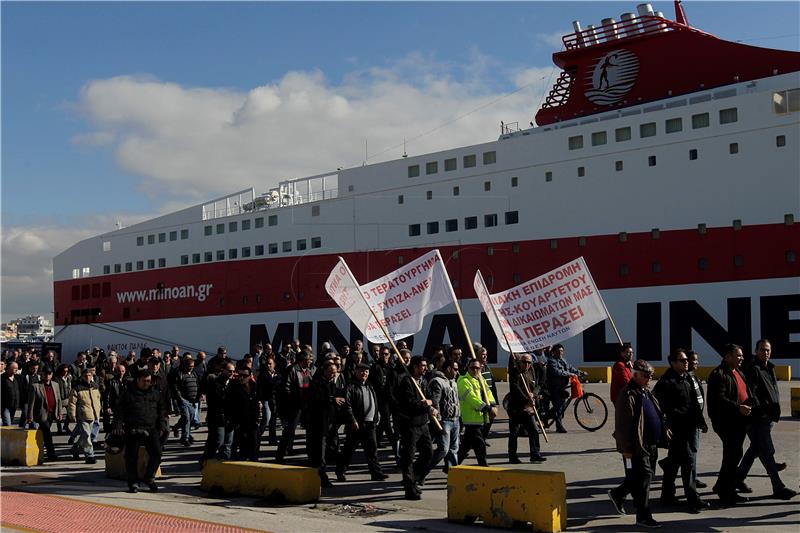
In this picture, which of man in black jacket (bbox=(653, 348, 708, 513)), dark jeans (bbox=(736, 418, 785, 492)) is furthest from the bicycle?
man in black jacket (bbox=(653, 348, 708, 513))

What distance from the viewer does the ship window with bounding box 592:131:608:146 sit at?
70.5 feet

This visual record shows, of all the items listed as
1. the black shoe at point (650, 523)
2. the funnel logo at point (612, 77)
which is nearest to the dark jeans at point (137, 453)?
the black shoe at point (650, 523)

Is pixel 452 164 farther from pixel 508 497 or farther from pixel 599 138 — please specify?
pixel 508 497

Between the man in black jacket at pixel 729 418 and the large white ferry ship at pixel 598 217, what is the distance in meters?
12.3

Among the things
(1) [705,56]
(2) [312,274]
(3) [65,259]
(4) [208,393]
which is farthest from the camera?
(3) [65,259]

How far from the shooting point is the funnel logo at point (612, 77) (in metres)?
23.0

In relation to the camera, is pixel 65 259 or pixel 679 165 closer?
pixel 679 165

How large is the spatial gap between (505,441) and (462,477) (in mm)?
4605

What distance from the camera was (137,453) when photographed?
7.95 metres

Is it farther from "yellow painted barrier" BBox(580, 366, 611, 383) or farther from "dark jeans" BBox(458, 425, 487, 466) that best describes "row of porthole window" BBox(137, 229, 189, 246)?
"dark jeans" BBox(458, 425, 487, 466)

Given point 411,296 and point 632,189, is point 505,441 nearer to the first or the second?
point 411,296

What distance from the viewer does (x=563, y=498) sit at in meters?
5.88

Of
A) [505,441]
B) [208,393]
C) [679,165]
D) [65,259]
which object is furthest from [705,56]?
[65,259]

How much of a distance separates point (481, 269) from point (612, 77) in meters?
7.01
